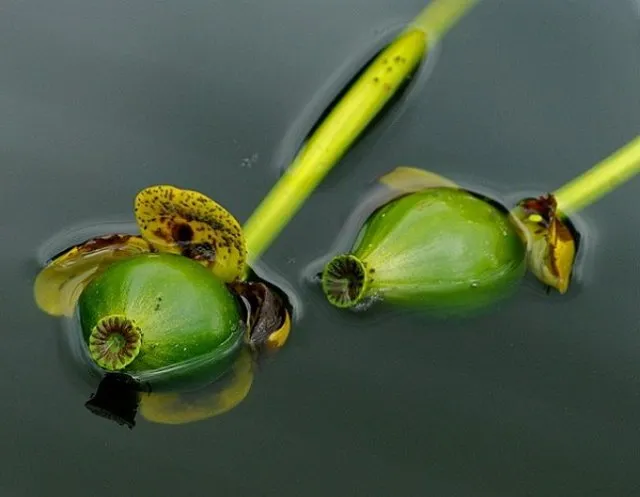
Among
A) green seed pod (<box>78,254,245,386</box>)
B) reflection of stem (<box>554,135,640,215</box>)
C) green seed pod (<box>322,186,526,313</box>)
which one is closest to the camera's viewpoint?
green seed pod (<box>78,254,245,386</box>)

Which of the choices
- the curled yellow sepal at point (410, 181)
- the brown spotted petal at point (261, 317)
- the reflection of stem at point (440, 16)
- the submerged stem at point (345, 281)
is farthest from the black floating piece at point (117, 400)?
the reflection of stem at point (440, 16)

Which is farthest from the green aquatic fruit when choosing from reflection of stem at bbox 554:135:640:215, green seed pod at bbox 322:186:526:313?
reflection of stem at bbox 554:135:640:215

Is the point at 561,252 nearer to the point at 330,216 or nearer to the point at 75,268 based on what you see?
the point at 330,216

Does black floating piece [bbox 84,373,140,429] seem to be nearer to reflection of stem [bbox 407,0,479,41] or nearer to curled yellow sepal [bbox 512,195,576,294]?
curled yellow sepal [bbox 512,195,576,294]

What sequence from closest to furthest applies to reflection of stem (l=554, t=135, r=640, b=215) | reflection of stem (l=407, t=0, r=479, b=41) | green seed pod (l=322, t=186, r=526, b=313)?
green seed pod (l=322, t=186, r=526, b=313) → reflection of stem (l=554, t=135, r=640, b=215) → reflection of stem (l=407, t=0, r=479, b=41)

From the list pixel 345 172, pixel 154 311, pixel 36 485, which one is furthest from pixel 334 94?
pixel 36 485

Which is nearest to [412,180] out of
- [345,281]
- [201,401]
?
[345,281]
